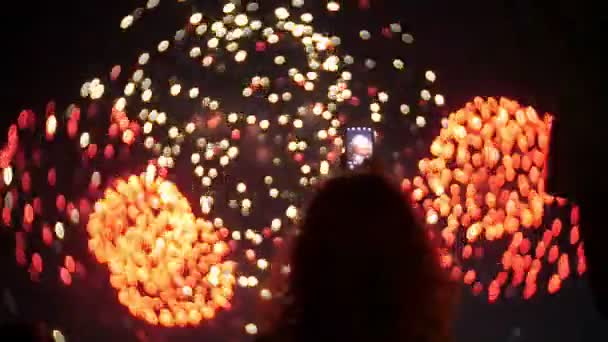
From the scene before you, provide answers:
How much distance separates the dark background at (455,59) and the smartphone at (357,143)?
2.26 ft

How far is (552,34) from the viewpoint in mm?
5582

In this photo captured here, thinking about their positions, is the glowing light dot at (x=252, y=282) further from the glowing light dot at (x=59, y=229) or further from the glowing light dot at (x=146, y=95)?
the glowing light dot at (x=146, y=95)

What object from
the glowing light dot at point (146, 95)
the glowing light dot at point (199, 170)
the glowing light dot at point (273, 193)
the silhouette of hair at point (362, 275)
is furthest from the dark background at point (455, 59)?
the silhouette of hair at point (362, 275)

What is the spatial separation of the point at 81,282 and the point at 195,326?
0.81 m

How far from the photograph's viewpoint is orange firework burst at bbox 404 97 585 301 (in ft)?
19.4

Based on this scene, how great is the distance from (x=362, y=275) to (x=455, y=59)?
4.65 meters

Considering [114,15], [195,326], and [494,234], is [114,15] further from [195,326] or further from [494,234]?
[494,234]

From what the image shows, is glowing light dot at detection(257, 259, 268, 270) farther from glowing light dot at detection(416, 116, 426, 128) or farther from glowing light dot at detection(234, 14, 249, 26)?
glowing light dot at detection(234, 14, 249, 26)

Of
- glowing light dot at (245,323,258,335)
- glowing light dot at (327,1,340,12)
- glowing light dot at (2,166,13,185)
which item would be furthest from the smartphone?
glowing light dot at (2,166,13,185)

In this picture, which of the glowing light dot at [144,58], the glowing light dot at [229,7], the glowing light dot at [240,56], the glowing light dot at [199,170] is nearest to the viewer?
the glowing light dot at [144,58]

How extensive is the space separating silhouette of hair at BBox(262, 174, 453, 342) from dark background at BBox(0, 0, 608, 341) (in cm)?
432

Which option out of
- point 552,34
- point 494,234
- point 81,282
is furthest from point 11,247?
point 552,34

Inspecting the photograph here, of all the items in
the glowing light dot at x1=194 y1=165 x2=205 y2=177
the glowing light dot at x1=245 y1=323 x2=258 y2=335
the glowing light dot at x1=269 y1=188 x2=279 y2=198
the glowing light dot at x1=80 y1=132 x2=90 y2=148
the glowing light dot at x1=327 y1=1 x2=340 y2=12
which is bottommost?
the glowing light dot at x1=245 y1=323 x2=258 y2=335

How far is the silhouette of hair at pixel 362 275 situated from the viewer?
124 centimetres
